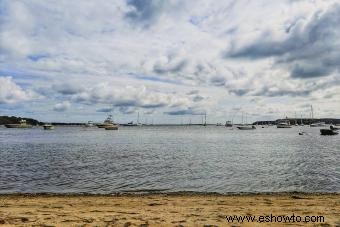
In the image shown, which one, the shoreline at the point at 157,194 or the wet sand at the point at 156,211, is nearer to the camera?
the wet sand at the point at 156,211

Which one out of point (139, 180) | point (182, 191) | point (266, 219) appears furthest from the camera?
point (139, 180)

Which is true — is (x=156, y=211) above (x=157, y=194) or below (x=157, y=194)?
above

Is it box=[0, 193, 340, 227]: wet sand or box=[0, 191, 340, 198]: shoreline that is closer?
box=[0, 193, 340, 227]: wet sand

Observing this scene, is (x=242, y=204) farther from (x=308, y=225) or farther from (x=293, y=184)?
(x=293, y=184)

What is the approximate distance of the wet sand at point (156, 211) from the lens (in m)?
13.3

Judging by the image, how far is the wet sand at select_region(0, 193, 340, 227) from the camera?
1328cm

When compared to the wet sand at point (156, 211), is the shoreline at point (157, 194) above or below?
below

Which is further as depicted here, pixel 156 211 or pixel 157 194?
pixel 157 194

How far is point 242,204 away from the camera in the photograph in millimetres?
18125

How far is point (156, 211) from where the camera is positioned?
52.1 ft

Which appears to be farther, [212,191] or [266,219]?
[212,191]

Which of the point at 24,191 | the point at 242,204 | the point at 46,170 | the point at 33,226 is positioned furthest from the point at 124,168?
the point at 33,226

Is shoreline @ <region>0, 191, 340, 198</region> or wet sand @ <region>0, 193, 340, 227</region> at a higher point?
wet sand @ <region>0, 193, 340, 227</region>

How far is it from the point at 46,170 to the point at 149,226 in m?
26.9
